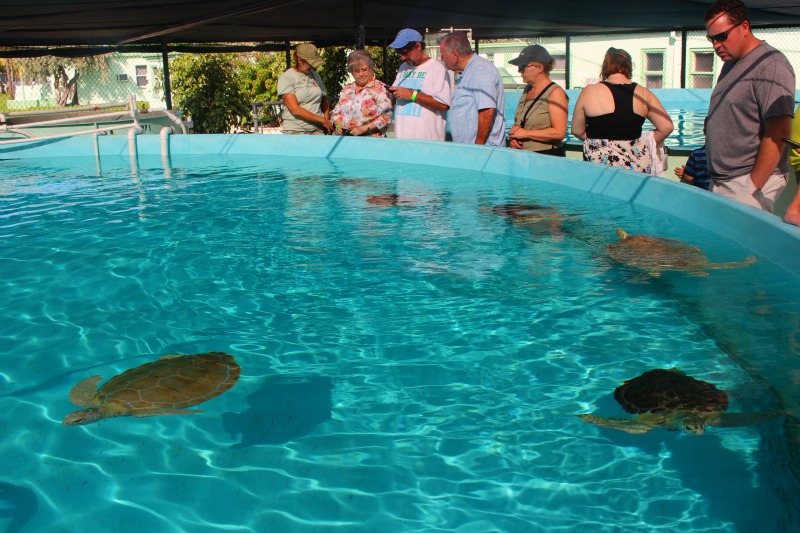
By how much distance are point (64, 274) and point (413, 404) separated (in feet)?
9.81

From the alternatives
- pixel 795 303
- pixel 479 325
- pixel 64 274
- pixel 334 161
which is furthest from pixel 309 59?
pixel 795 303

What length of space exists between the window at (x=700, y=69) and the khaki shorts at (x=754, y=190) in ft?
65.0

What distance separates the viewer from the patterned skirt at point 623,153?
18.8 feet

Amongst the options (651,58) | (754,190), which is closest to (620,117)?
(754,190)

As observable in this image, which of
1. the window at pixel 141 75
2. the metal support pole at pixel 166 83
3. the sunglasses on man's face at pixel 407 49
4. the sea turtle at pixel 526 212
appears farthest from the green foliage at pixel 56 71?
the sea turtle at pixel 526 212

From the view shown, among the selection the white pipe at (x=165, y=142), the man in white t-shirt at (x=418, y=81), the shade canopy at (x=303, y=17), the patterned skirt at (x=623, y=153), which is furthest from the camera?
the white pipe at (x=165, y=142)

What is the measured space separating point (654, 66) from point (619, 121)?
20021 millimetres

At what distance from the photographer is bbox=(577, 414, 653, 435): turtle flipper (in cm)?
262

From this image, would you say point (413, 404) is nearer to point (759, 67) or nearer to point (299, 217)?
point (759, 67)

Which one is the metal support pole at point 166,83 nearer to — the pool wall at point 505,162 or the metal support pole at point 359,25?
the pool wall at point 505,162

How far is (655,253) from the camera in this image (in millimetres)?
4547

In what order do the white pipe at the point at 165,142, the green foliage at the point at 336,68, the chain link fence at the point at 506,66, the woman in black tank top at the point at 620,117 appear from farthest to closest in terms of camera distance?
the chain link fence at the point at 506,66 < the green foliage at the point at 336,68 < the white pipe at the point at 165,142 < the woman in black tank top at the point at 620,117

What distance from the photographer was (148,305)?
13.6 ft

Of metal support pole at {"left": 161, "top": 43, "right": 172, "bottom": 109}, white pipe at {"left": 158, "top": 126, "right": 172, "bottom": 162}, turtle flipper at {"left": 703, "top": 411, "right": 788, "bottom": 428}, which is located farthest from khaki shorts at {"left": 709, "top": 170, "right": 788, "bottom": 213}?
metal support pole at {"left": 161, "top": 43, "right": 172, "bottom": 109}
